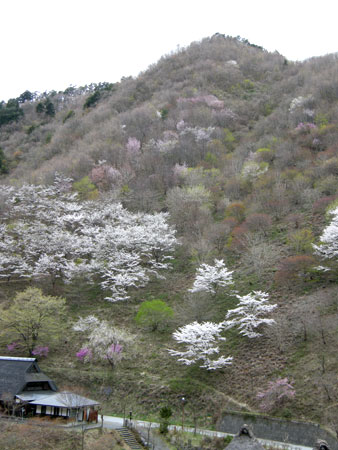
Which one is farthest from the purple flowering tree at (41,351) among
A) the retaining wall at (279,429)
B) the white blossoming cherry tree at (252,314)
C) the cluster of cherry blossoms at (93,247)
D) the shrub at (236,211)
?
the shrub at (236,211)

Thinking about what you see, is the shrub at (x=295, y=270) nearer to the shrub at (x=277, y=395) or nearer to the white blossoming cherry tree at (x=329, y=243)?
the white blossoming cherry tree at (x=329, y=243)

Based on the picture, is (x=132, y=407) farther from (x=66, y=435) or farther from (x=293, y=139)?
(x=293, y=139)

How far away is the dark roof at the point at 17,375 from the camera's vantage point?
21859 mm

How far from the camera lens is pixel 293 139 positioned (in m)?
51.8

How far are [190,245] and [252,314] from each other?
13009 millimetres

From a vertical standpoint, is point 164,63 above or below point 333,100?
above

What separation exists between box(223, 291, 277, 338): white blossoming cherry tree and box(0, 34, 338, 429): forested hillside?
0.15 m

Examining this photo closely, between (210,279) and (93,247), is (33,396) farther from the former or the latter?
(93,247)

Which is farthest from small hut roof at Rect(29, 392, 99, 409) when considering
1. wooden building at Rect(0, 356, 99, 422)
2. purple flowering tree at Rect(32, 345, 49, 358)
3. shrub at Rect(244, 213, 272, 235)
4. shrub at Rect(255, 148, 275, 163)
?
shrub at Rect(255, 148, 275, 163)

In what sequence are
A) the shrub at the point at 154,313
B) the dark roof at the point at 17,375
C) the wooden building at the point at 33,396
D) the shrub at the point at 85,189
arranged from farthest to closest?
the shrub at the point at 85,189 < the shrub at the point at 154,313 < the dark roof at the point at 17,375 < the wooden building at the point at 33,396

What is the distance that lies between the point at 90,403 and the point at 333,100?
164 ft

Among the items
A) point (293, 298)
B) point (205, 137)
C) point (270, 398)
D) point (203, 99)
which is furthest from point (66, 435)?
point (203, 99)

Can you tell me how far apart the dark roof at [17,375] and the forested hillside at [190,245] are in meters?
2.39

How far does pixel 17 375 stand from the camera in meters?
22.4
